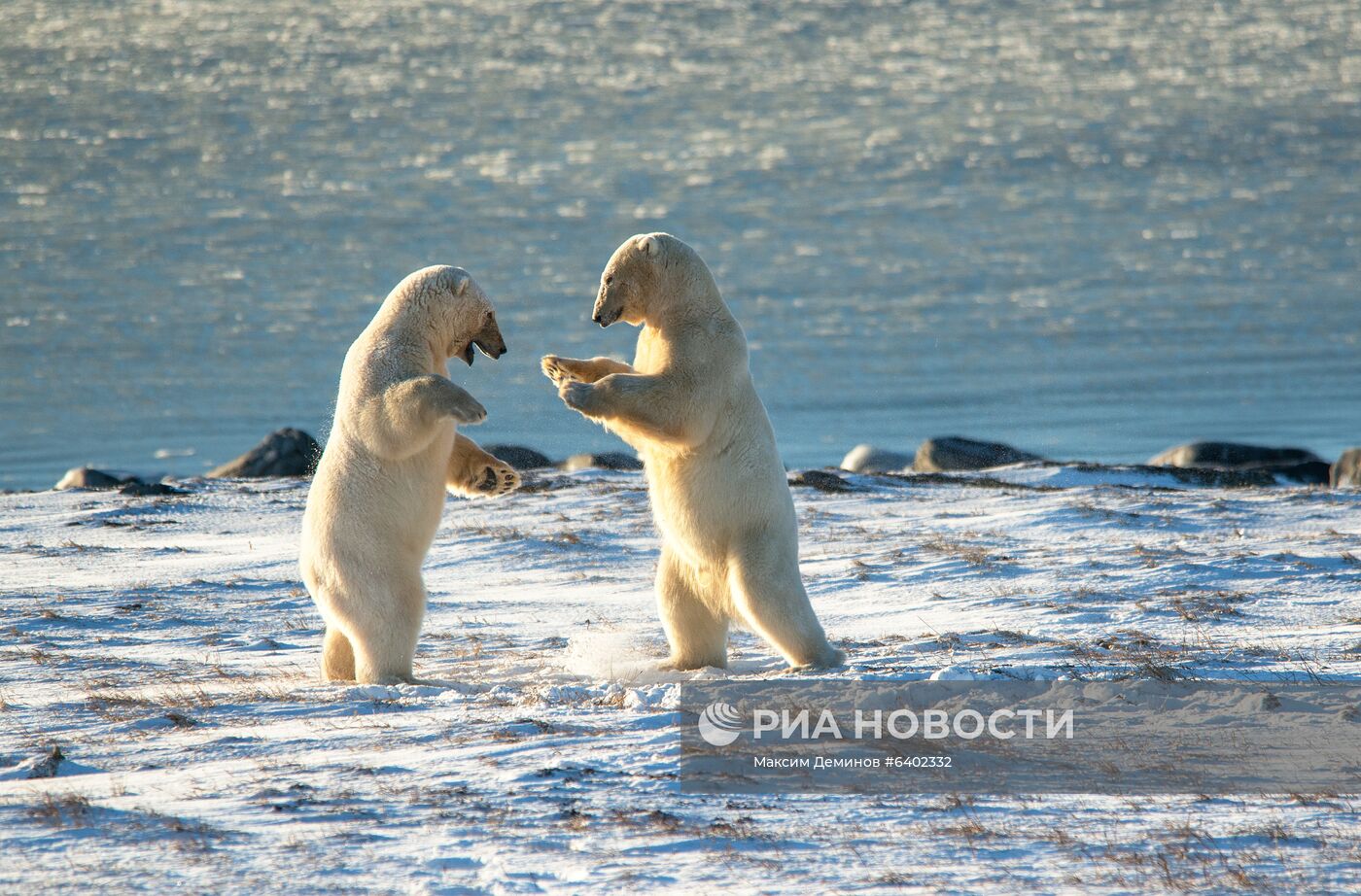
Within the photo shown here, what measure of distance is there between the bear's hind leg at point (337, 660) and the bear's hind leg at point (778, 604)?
1684mm

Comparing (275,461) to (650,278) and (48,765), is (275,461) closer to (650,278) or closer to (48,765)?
(650,278)

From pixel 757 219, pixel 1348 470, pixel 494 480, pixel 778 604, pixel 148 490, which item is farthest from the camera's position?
pixel 757 219

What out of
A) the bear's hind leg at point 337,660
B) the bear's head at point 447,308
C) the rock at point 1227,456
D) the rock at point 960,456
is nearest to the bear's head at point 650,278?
the bear's head at point 447,308

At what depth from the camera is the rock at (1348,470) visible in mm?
14836

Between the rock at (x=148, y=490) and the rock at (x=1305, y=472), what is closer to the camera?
the rock at (x=148, y=490)

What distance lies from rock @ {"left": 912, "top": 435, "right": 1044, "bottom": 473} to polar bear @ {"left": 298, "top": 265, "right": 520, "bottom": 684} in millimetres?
10495

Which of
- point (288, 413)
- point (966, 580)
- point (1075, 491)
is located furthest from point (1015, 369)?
point (966, 580)

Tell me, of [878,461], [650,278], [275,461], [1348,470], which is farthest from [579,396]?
[878,461]

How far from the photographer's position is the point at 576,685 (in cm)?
598

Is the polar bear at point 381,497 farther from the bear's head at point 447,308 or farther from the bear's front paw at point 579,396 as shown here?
the bear's front paw at point 579,396

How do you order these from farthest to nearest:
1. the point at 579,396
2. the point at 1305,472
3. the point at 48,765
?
1. the point at 1305,472
2. the point at 579,396
3. the point at 48,765

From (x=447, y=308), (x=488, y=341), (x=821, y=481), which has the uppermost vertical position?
(x=447, y=308)

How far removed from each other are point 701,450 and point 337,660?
181cm

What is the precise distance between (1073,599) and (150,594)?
16.8 ft
